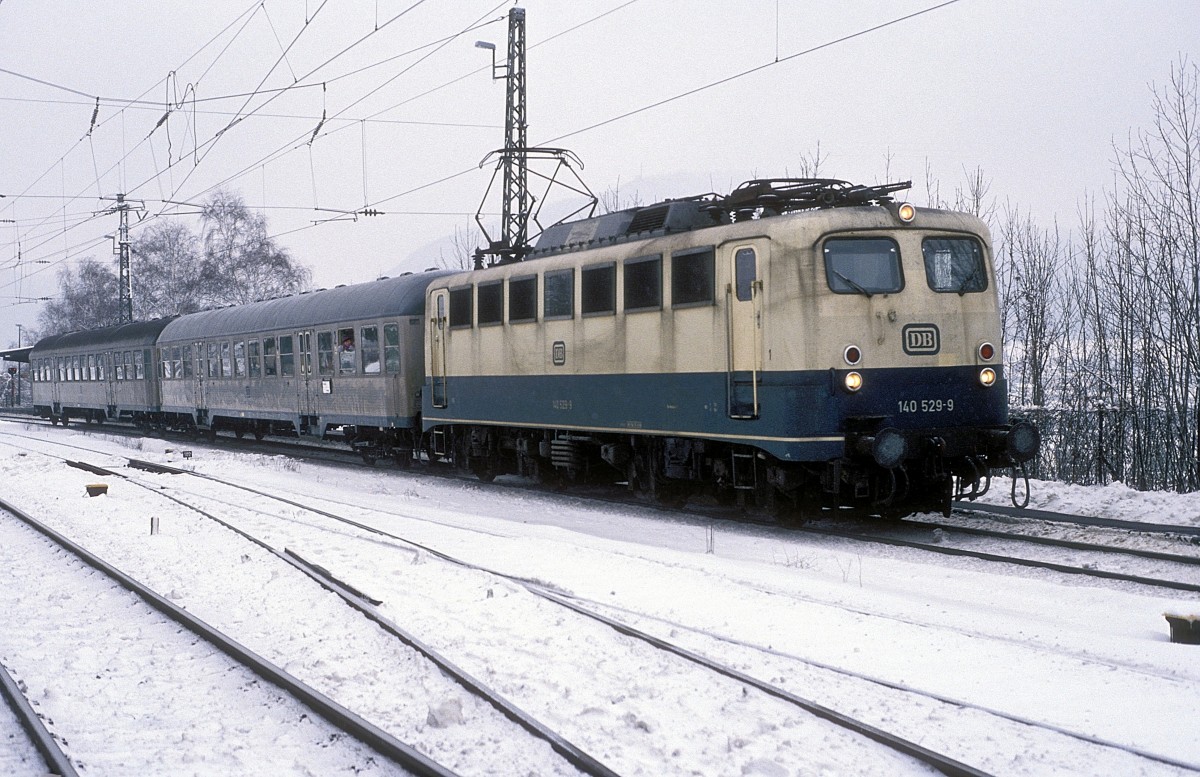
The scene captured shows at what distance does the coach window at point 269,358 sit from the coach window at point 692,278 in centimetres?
1372

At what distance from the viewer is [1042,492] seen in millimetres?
13148

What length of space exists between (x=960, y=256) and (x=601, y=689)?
282 inches

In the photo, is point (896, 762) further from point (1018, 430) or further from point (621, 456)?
point (621, 456)

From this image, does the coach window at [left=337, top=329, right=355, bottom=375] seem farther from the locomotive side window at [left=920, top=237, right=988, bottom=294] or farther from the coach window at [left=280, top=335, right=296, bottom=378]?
the locomotive side window at [left=920, top=237, right=988, bottom=294]

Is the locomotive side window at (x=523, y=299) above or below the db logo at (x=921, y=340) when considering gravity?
above

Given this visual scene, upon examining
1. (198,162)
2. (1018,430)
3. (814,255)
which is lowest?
(1018,430)

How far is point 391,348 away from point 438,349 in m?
1.91

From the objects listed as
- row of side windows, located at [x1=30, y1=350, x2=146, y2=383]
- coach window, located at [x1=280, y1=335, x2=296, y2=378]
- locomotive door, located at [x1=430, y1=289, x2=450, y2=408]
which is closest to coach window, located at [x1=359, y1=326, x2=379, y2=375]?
locomotive door, located at [x1=430, y1=289, x2=450, y2=408]

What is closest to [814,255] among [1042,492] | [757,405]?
[757,405]

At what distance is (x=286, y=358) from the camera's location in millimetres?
22750

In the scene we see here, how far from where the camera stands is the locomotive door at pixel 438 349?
55.1 feet

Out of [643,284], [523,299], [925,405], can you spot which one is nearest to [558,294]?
[523,299]

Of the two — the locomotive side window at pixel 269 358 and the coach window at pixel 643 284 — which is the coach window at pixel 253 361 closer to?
the locomotive side window at pixel 269 358

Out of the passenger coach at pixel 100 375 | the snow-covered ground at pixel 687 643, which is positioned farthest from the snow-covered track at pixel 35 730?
the passenger coach at pixel 100 375
